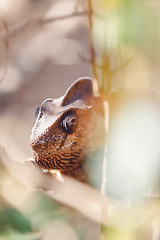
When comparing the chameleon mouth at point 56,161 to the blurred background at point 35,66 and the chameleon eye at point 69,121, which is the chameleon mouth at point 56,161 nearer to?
the chameleon eye at point 69,121

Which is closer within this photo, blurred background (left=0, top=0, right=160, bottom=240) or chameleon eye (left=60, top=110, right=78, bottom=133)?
blurred background (left=0, top=0, right=160, bottom=240)

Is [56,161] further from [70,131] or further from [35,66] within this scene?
[35,66]

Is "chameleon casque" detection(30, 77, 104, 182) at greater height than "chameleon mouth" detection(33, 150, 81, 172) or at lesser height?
greater

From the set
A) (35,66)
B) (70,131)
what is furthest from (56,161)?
(35,66)

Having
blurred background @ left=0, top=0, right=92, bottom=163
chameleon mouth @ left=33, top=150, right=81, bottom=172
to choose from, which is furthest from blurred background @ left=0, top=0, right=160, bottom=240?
blurred background @ left=0, top=0, right=92, bottom=163

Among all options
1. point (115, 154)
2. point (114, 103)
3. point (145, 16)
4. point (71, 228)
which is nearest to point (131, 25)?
point (145, 16)

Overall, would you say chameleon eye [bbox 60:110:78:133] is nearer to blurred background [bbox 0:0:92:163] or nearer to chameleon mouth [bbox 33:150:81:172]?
chameleon mouth [bbox 33:150:81:172]

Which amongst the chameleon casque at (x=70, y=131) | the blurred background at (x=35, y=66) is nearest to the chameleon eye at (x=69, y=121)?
the chameleon casque at (x=70, y=131)

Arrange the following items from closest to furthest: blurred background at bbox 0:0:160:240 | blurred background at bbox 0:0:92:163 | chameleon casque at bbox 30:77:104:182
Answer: blurred background at bbox 0:0:160:240
chameleon casque at bbox 30:77:104:182
blurred background at bbox 0:0:92:163
